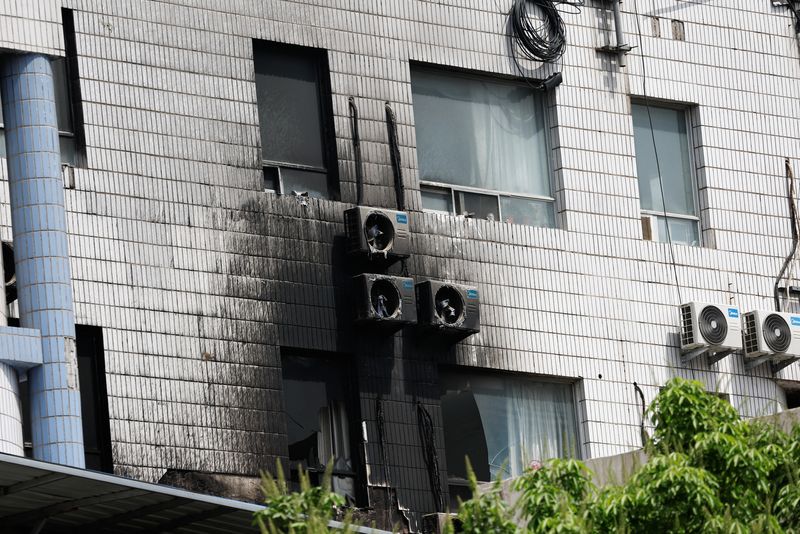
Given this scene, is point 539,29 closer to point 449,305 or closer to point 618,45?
point 618,45

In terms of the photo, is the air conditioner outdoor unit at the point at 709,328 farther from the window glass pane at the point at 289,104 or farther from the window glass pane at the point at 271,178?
the window glass pane at the point at 271,178

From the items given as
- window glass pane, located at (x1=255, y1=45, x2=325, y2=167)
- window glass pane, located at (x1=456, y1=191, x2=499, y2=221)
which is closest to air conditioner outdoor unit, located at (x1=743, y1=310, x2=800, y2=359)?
window glass pane, located at (x1=456, y1=191, x2=499, y2=221)

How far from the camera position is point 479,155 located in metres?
27.6

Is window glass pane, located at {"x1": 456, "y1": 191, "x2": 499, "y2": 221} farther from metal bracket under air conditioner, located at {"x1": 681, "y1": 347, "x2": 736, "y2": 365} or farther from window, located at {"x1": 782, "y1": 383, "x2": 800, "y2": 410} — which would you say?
window, located at {"x1": 782, "y1": 383, "x2": 800, "y2": 410}

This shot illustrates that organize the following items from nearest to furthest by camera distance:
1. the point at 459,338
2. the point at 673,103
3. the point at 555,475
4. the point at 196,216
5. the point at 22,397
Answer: the point at 555,475, the point at 22,397, the point at 196,216, the point at 459,338, the point at 673,103

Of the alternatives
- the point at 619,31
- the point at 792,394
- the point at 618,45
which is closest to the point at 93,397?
the point at 618,45

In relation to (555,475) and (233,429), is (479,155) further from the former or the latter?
(555,475)

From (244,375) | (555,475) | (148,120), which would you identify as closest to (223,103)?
(148,120)

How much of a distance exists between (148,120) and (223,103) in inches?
43.6

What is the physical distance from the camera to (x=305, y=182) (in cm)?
2592

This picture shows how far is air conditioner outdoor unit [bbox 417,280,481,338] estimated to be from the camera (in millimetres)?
25844

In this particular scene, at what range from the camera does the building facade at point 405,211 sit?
23.9 m

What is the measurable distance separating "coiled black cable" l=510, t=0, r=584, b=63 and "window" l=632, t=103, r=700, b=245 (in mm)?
1624

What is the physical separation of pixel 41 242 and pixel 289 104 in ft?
14.2
